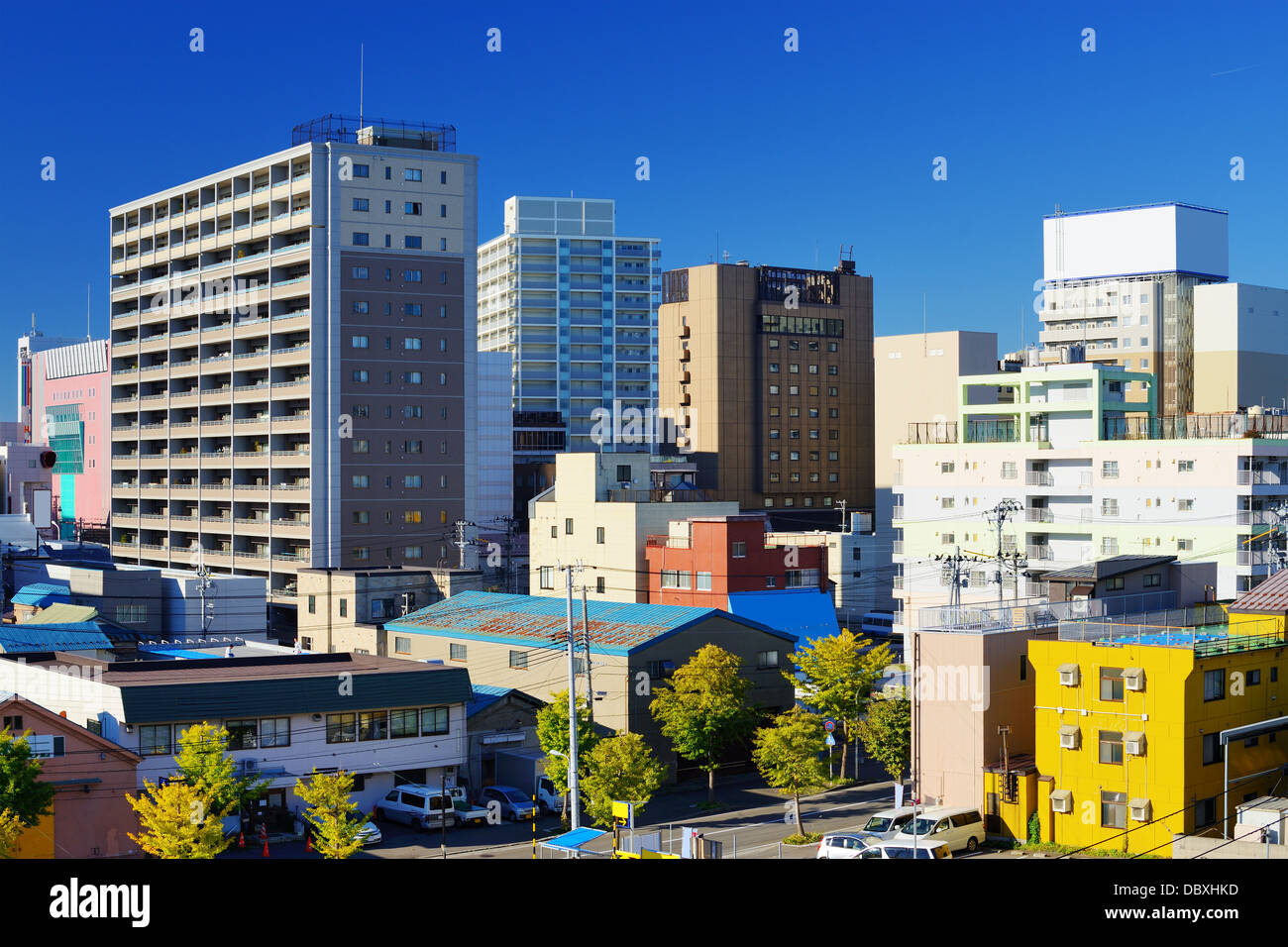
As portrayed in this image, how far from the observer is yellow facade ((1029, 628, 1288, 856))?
2047 centimetres

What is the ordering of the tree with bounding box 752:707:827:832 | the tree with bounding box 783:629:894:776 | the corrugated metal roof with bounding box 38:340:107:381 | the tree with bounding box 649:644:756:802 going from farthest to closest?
the corrugated metal roof with bounding box 38:340:107:381 → the tree with bounding box 783:629:894:776 → the tree with bounding box 649:644:756:802 → the tree with bounding box 752:707:827:832

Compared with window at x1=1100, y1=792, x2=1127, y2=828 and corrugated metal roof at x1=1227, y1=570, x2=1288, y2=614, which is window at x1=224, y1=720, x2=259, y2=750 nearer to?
window at x1=1100, y1=792, x2=1127, y2=828

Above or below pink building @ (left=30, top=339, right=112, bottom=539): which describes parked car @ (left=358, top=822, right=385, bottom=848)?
below

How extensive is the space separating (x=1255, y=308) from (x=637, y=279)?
156 feet

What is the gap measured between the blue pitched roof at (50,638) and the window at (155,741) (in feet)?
26.5

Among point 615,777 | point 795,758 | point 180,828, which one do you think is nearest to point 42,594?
point 180,828

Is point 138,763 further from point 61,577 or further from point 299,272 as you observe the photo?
point 299,272

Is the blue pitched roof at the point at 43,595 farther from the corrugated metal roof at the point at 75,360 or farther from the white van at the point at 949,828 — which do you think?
the corrugated metal roof at the point at 75,360

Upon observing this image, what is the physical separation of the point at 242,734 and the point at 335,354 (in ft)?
107

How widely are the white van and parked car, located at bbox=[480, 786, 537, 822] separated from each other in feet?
27.9

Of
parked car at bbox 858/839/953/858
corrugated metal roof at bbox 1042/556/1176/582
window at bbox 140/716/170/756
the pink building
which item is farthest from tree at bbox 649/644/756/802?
the pink building

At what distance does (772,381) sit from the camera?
260 feet

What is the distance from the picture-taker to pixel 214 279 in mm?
62031
